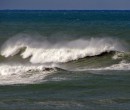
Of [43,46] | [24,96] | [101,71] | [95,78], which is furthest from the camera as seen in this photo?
[43,46]

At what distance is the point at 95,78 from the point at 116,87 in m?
2.45

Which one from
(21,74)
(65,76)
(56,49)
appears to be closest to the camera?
(65,76)

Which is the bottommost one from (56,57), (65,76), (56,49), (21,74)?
(65,76)

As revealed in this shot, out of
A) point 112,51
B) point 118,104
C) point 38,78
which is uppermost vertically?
point 112,51

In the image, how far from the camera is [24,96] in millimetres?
19000

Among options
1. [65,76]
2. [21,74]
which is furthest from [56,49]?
[65,76]

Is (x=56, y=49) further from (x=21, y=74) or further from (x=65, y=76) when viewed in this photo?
(x=65, y=76)

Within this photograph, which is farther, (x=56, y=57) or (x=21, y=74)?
(x=56, y=57)

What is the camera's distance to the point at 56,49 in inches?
1339

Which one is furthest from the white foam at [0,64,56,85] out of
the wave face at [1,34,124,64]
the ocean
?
the wave face at [1,34,124,64]

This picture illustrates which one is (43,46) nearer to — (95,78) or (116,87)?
(95,78)

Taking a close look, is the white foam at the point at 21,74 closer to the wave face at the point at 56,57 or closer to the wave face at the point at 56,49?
the wave face at the point at 56,57

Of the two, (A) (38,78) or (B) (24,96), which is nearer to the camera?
(B) (24,96)

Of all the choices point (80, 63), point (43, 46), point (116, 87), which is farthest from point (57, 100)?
point (43, 46)
